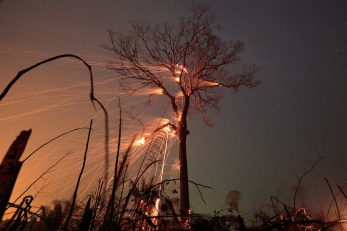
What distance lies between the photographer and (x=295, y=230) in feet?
5.77

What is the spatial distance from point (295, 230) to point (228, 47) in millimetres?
12556

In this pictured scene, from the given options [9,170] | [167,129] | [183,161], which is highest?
[167,129]

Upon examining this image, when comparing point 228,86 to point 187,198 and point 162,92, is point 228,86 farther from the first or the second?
point 187,198

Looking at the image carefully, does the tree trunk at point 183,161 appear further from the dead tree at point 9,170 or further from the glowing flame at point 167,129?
the dead tree at point 9,170

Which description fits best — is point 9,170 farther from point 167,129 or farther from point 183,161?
point 167,129

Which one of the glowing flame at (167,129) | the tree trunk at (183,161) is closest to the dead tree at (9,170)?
the tree trunk at (183,161)

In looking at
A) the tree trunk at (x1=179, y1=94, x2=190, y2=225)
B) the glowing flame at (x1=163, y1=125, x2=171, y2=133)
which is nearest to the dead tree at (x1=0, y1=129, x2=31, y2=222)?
the tree trunk at (x1=179, y1=94, x2=190, y2=225)

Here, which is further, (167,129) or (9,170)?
(167,129)

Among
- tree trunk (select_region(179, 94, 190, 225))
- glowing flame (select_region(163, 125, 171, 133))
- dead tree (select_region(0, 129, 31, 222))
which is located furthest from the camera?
glowing flame (select_region(163, 125, 171, 133))

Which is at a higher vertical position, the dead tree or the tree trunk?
the tree trunk

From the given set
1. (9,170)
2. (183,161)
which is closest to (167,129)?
(183,161)

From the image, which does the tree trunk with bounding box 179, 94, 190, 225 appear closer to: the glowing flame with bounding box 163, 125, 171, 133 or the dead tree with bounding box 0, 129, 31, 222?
the glowing flame with bounding box 163, 125, 171, 133

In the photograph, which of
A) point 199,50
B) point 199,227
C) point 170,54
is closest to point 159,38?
point 170,54

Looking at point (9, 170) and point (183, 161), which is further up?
point (183, 161)
